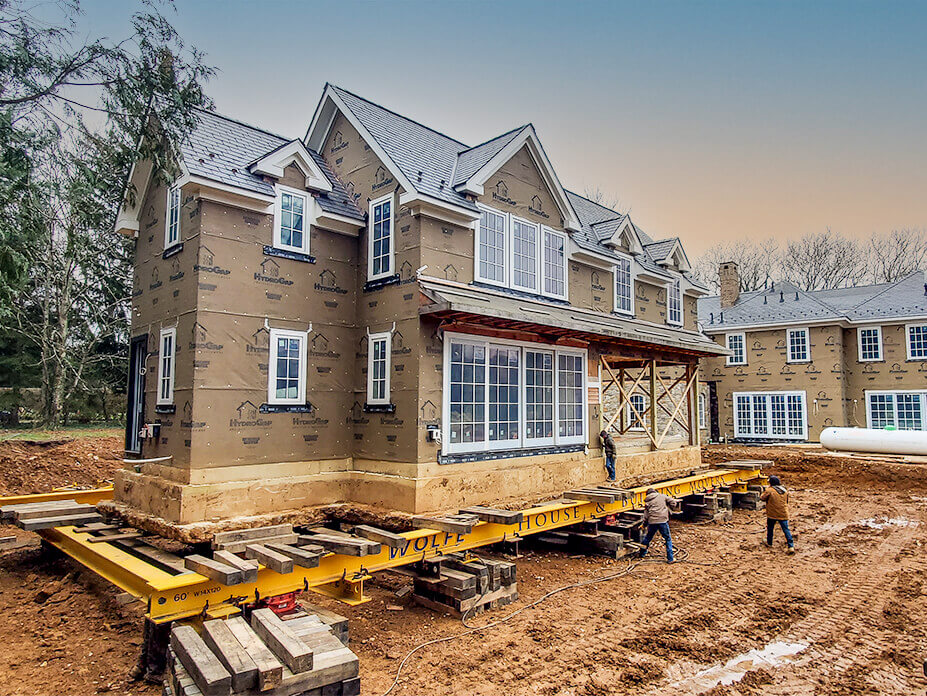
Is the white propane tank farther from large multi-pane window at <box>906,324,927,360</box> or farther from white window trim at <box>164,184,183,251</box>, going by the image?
white window trim at <box>164,184,183,251</box>

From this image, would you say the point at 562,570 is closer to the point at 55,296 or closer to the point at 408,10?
the point at 408,10

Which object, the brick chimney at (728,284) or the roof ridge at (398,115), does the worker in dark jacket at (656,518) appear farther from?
the brick chimney at (728,284)

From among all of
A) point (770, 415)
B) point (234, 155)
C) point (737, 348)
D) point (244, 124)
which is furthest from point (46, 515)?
point (737, 348)

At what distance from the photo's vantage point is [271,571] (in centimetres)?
699

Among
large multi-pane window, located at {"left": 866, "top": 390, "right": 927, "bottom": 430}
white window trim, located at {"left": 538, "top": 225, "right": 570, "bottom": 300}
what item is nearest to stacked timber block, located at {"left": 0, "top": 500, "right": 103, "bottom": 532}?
white window trim, located at {"left": 538, "top": 225, "right": 570, "bottom": 300}

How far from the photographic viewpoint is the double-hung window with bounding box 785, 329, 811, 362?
29234mm

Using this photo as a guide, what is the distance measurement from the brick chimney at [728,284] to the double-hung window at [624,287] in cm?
2015

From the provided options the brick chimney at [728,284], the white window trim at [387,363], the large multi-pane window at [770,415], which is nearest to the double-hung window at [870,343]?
the large multi-pane window at [770,415]

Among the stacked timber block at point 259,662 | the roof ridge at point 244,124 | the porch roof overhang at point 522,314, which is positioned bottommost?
the stacked timber block at point 259,662

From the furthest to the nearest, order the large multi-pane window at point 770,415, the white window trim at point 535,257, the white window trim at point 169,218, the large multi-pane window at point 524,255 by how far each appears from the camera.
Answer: the large multi-pane window at point 770,415 → the large multi-pane window at point 524,255 → the white window trim at point 535,257 → the white window trim at point 169,218

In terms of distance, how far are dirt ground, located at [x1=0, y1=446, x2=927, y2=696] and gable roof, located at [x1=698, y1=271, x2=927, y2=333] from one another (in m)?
19.3

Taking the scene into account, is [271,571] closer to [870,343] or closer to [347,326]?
[347,326]

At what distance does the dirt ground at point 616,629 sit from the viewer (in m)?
6.37

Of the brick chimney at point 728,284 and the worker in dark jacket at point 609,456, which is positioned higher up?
the brick chimney at point 728,284
